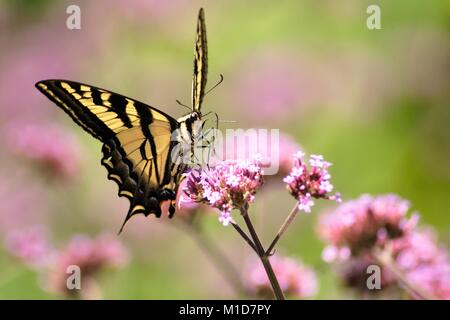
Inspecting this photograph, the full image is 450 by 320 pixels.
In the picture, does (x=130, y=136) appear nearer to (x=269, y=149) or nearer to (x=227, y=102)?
(x=269, y=149)

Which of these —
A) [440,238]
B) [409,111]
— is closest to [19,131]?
[440,238]

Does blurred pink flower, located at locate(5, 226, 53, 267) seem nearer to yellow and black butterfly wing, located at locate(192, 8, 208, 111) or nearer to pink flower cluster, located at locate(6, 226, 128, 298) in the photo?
pink flower cluster, located at locate(6, 226, 128, 298)

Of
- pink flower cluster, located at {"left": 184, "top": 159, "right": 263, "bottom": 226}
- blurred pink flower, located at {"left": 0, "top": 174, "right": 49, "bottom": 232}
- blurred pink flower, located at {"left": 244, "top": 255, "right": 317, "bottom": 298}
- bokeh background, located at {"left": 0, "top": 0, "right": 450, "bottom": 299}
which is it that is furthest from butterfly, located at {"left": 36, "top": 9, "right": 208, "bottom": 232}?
blurred pink flower, located at {"left": 0, "top": 174, "right": 49, "bottom": 232}

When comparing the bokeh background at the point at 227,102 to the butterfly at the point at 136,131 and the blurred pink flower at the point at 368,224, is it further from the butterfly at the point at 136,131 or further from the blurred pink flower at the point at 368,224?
the butterfly at the point at 136,131

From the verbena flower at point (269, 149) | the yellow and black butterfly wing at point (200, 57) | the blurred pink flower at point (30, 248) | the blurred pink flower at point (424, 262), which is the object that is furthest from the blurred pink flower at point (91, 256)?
the blurred pink flower at point (424, 262)

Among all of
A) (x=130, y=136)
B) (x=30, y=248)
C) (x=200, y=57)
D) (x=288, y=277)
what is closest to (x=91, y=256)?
(x=30, y=248)
